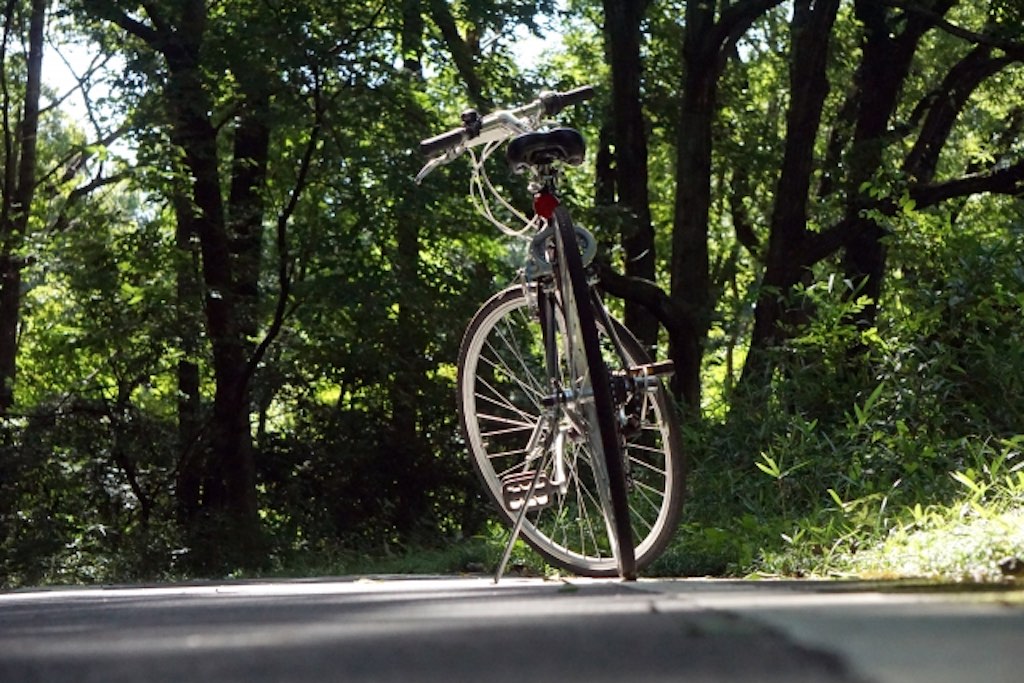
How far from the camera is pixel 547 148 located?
15.3 ft

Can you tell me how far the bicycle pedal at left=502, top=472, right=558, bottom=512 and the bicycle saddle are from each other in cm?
98

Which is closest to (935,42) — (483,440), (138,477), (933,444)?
(138,477)

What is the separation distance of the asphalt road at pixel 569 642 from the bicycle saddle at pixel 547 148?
200cm

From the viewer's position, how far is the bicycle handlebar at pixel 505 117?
16.0ft

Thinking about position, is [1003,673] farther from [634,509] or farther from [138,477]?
[138,477]

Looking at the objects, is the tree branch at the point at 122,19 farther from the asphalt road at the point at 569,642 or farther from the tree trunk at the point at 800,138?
the asphalt road at the point at 569,642

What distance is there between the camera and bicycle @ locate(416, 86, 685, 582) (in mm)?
4496

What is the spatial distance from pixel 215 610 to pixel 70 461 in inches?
558

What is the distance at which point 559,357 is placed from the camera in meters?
4.84

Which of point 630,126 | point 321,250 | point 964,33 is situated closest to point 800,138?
point 630,126

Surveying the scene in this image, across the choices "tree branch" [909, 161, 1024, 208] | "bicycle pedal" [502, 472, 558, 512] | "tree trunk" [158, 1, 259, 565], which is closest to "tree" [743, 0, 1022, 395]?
"tree branch" [909, 161, 1024, 208]

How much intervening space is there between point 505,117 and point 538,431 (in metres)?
0.98

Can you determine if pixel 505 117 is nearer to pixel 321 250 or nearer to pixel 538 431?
pixel 538 431

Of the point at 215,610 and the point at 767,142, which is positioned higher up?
the point at 767,142
